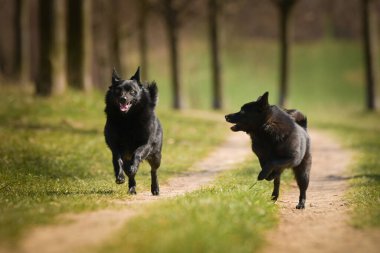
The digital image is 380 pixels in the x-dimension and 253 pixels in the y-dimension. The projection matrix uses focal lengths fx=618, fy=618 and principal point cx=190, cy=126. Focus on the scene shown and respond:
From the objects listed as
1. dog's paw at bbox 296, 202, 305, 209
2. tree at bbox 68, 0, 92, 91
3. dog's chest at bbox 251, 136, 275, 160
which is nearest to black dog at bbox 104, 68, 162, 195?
dog's chest at bbox 251, 136, 275, 160

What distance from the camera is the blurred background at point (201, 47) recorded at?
26.0m

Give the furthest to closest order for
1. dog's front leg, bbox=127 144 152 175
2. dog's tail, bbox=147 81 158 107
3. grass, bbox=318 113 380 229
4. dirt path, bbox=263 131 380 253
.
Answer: dog's tail, bbox=147 81 158 107 → dog's front leg, bbox=127 144 152 175 → grass, bbox=318 113 380 229 → dirt path, bbox=263 131 380 253

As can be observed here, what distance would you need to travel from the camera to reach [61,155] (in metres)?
15.9

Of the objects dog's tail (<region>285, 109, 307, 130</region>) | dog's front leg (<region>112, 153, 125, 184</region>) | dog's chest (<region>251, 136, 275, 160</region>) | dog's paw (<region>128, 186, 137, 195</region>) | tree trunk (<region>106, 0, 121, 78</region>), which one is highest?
tree trunk (<region>106, 0, 121, 78</region>)

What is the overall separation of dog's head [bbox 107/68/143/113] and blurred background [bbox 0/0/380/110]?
13214mm

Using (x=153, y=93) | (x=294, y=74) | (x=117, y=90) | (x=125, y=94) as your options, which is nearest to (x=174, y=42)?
(x=153, y=93)

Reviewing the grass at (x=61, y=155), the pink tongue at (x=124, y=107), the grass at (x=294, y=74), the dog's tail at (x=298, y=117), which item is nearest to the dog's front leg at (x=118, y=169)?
the grass at (x=61, y=155)

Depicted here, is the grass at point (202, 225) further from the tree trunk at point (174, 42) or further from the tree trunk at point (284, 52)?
the tree trunk at point (284, 52)

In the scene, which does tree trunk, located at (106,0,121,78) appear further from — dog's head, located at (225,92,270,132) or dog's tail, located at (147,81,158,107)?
dog's head, located at (225,92,270,132)

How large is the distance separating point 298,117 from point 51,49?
14576 mm

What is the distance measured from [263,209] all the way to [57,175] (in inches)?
223

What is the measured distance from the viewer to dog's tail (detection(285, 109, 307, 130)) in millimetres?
10923

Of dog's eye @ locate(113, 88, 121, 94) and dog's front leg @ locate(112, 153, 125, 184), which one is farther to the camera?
dog's eye @ locate(113, 88, 121, 94)

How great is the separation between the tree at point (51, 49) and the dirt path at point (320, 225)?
1235cm
